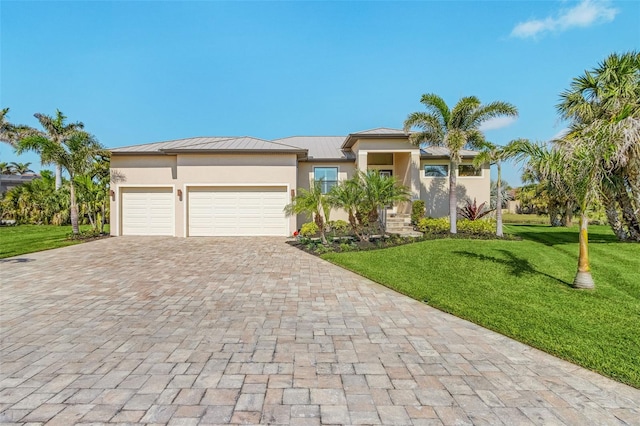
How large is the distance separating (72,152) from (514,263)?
60.2 ft

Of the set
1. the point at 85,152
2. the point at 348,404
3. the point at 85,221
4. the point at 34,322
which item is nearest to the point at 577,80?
the point at 348,404

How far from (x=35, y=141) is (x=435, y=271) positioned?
16790 millimetres

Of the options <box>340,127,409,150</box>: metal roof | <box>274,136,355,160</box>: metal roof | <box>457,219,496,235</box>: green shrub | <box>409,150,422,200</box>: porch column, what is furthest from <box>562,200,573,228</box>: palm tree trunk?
<box>274,136,355,160</box>: metal roof

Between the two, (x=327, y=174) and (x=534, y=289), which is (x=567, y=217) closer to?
(x=327, y=174)

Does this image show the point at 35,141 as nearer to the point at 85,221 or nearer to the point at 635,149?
the point at 85,221

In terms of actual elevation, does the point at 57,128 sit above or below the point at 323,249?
above

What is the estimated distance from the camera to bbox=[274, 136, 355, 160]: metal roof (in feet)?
54.7

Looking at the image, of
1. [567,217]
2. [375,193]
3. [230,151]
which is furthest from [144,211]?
[567,217]

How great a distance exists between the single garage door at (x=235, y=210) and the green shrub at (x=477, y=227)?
884 centimetres

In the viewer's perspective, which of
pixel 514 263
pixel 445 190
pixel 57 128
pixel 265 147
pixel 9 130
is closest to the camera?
pixel 514 263

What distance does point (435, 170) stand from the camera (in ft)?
57.2

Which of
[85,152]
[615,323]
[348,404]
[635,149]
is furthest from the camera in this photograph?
[85,152]

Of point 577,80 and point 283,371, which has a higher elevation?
point 577,80

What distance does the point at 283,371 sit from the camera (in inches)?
125
